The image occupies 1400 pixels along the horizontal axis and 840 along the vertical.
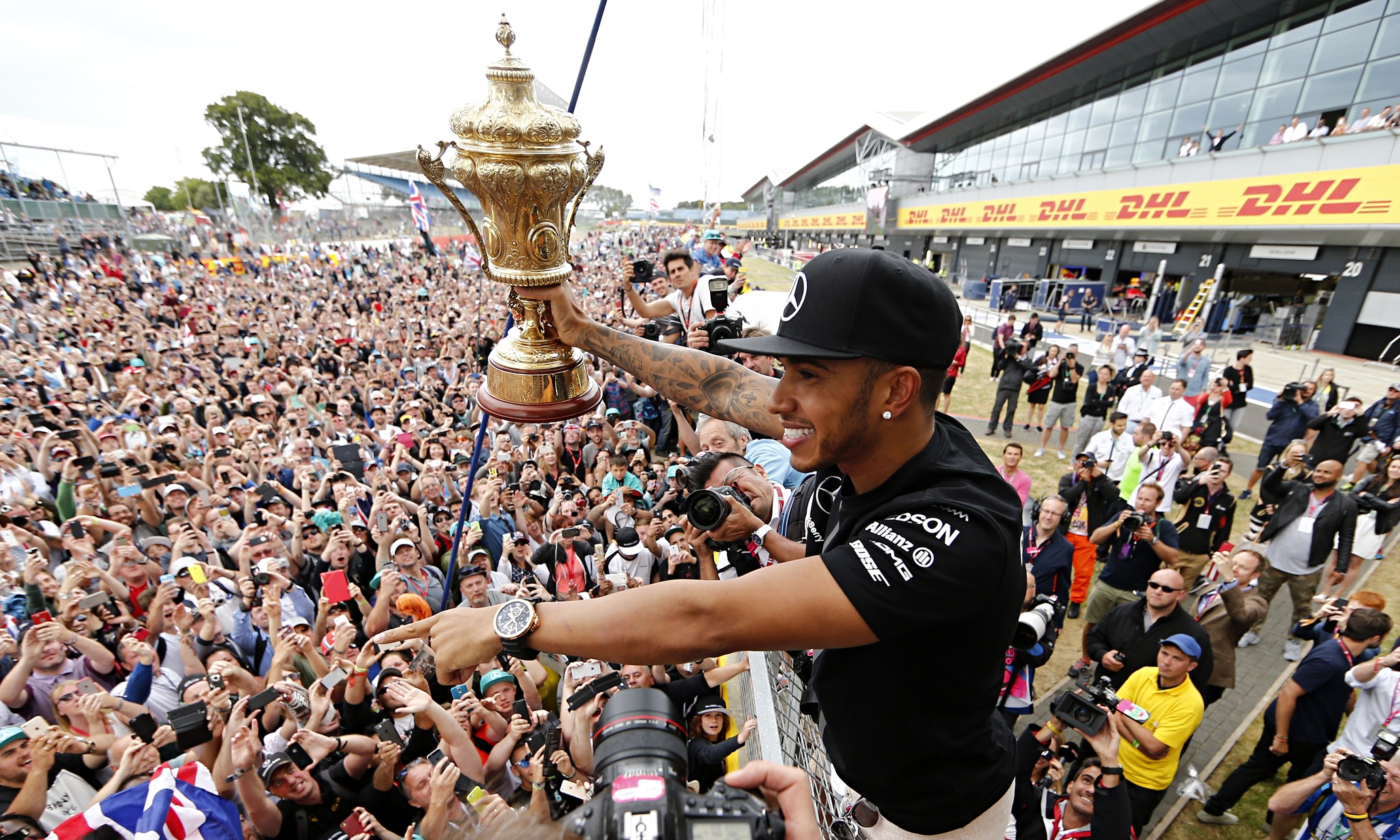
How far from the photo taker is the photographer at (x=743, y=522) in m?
2.11

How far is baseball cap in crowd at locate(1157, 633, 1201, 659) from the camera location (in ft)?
14.9

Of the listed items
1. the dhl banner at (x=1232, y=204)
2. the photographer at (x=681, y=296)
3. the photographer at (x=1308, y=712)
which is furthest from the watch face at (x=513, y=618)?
the dhl banner at (x=1232, y=204)

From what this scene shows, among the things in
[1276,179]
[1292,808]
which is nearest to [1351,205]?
[1276,179]

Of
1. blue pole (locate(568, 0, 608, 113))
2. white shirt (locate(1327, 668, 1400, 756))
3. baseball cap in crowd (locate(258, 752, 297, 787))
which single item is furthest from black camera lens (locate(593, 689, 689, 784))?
white shirt (locate(1327, 668, 1400, 756))

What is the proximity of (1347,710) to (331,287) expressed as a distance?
33.8m

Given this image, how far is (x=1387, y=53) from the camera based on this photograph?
65.0ft

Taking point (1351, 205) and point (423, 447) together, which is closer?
point (423, 447)

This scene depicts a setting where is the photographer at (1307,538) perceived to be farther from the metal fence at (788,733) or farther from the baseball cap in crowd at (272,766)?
the baseball cap in crowd at (272,766)

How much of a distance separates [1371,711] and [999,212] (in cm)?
3702

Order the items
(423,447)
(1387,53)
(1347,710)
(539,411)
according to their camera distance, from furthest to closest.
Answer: (1387,53)
(423,447)
(1347,710)
(539,411)

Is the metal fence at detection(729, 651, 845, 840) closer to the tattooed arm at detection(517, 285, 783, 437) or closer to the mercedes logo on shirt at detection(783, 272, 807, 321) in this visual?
the tattooed arm at detection(517, 285, 783, 437)

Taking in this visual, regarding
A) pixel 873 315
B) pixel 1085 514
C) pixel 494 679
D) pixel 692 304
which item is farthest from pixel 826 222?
pixel 873 315

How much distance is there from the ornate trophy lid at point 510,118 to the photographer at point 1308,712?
258 inches

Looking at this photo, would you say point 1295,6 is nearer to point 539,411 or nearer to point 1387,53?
point 1387,53
